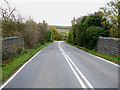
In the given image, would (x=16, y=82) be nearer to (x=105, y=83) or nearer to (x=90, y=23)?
(x=105, y=83)

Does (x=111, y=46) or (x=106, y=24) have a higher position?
(x=106, y=24)

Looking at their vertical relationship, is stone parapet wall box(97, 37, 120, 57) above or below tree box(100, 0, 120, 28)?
below

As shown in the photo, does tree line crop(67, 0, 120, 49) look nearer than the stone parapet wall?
No

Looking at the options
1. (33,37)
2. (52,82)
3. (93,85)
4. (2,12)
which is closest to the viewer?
(93,85)

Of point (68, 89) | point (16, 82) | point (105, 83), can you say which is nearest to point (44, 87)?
point (68, 89)

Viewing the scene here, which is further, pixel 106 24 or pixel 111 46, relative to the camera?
pixel 106 24

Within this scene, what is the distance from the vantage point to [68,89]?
15.8 feet

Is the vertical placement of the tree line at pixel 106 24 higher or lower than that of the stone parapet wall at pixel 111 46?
higher

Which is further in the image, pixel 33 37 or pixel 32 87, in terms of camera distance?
pixel 33 37

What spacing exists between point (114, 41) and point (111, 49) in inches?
46.1

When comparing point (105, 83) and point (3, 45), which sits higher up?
point (3, 45)

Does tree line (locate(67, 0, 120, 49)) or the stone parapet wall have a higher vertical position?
tree line (locate(67, 0, 120, 49))

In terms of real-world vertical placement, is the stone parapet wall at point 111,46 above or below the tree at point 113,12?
below

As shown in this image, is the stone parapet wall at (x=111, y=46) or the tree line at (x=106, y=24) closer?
the stone parapet wall at (x=111, y=46)
